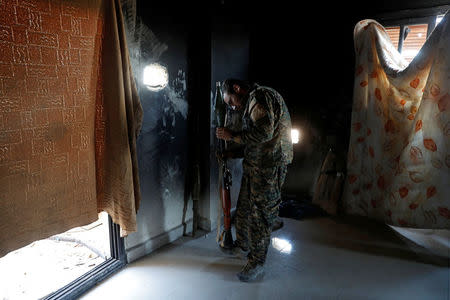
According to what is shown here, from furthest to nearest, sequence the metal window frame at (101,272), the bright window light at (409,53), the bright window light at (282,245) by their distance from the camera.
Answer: the bright window light at (409,53)
the bright window light at (282,245)
the metal window frame at (101,272)

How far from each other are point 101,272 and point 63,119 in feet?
4.43

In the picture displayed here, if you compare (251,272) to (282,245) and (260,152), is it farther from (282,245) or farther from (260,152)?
(260,152)

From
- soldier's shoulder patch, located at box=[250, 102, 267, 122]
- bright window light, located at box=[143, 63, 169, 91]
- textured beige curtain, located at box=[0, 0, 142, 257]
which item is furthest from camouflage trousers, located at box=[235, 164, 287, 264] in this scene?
bright window light, located at box=[143, 63, 169, 91]

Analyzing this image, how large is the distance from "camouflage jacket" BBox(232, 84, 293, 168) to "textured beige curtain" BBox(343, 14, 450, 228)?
1253 millimetres

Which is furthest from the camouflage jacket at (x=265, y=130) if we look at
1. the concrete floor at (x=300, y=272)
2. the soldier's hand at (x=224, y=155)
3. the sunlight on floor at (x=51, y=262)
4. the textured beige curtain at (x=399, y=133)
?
the sunlight on floor at (x=51, y=262)

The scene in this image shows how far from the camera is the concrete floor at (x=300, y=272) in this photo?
2389 millimetres

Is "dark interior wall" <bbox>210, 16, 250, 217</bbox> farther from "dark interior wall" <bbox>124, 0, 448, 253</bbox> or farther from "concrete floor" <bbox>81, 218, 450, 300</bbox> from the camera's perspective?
"concrete floor" <bbox>81, 218, 450, 300</bbox>

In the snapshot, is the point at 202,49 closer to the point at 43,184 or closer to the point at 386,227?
the point at 43,184

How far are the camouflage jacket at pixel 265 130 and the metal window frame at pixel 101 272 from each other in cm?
130

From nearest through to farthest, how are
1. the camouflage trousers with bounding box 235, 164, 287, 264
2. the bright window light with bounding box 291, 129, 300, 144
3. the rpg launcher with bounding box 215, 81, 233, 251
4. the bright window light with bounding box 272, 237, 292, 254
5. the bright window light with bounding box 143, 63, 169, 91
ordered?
the camouflage trousers with bounding box 235, 164, 287, 264 < the bright window light with bounding box 143, 63, 169, 91 < the rpg launcher with bounding box 215, 81, 233, 251 < the bright window light with bounding box 272, 237, 292, 254 < the bright window light with bounding box 291, 129, 300, 144

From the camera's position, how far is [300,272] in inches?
104

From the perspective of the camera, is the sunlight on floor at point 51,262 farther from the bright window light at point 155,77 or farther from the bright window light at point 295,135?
the bright window light at point 295,135

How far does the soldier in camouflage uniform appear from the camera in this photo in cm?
238

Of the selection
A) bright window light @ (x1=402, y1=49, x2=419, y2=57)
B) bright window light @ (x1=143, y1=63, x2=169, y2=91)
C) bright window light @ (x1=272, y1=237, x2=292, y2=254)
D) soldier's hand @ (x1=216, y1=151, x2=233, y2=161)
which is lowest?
bright window light @ (x1=272, y1=237, x2=292, y2=254)
